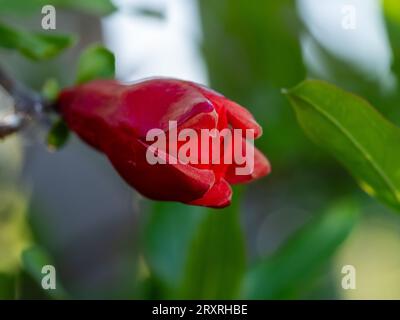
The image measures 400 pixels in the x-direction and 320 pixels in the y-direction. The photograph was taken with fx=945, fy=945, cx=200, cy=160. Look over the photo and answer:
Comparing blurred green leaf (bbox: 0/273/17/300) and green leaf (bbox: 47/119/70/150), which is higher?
green leaf (bbox: 47/119/70/150)

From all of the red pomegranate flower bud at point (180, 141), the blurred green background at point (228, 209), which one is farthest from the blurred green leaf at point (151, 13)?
the red pomegranate flower bud at point (180, 141)

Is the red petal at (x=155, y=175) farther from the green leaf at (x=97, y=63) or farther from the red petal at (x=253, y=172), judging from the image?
the green leaf at (x=97, y=63)

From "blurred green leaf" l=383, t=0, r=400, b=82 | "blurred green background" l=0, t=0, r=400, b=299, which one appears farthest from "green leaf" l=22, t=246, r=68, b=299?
"blurred green leaf" l=383, t=0, r=400, b=82

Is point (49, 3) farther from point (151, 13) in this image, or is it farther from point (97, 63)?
point (151, 13)

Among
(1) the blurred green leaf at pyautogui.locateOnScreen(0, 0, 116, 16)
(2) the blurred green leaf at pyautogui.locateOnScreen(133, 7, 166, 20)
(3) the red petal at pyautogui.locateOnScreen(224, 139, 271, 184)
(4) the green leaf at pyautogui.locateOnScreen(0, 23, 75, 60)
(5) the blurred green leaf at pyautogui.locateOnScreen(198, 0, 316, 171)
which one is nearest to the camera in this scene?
(3) the red petal at pyautogui.locateOnScreen(224, 139, 271, 184)

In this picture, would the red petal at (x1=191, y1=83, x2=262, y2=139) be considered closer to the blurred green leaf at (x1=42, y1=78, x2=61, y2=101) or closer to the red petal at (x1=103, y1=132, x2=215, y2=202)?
the red petal at (x1=103, y1=132, x2=215, y2=202)

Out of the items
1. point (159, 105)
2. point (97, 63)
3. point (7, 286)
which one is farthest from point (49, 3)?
point (7, 286)

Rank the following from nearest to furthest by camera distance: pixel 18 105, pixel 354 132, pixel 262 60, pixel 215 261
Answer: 1. pixel 354 132
2. pixel 18 105
3. pixel 215 261
4. pixel 262 60
